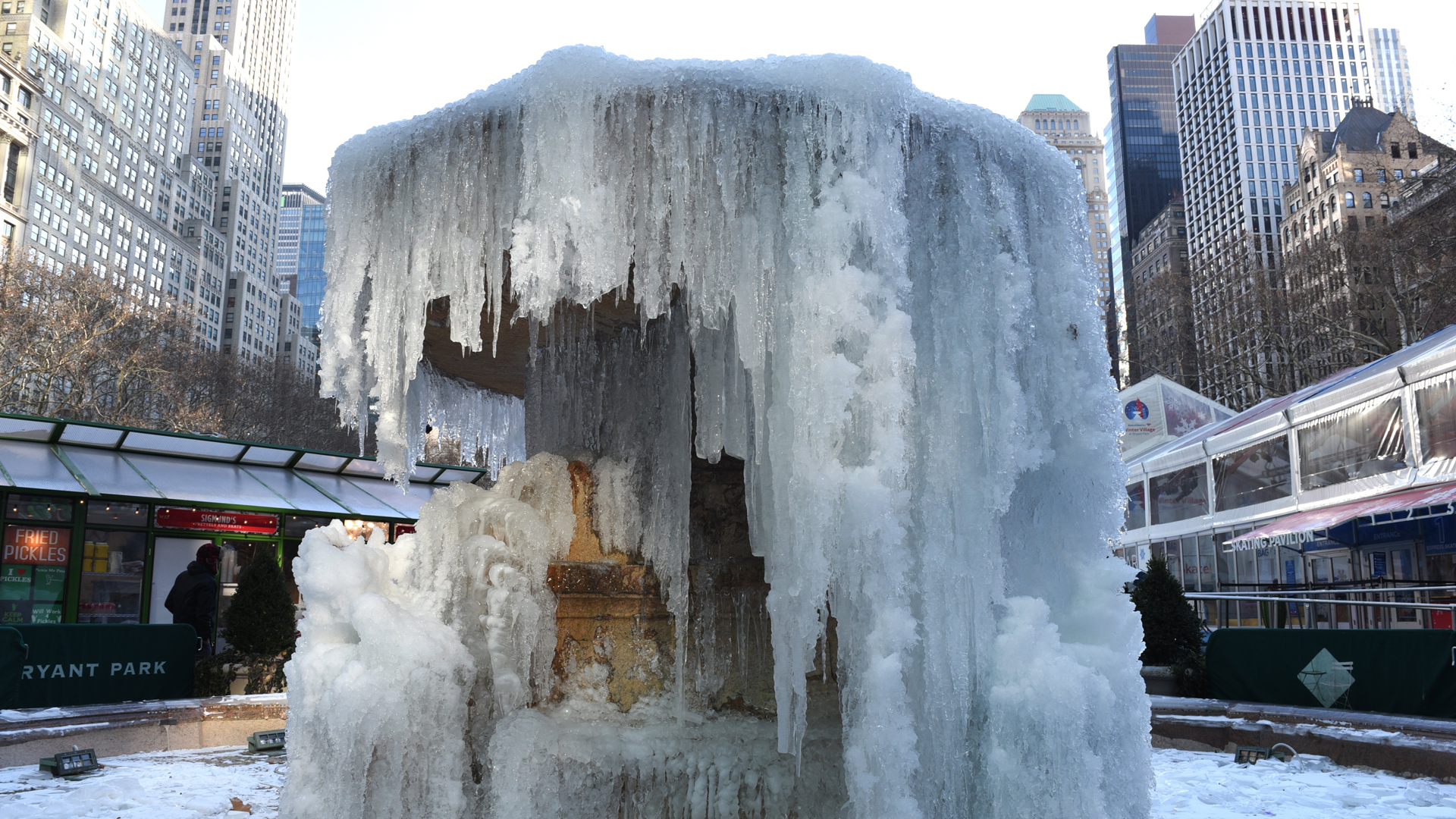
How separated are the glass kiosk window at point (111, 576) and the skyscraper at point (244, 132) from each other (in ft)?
304

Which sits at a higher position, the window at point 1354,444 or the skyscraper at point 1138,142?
the skyscraper at point 1138,142

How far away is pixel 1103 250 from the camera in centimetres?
16125

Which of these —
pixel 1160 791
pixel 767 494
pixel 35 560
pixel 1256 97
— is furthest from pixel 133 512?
pixel 1256 97

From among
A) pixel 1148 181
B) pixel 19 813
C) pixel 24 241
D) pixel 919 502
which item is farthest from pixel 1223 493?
pixel 1148 181

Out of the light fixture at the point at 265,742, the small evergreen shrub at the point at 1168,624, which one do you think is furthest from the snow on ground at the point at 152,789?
the small evergreen shrub at the point at 1168,624

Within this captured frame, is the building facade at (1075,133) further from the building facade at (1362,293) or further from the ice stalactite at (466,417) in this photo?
the ice stalactite at (466,417)

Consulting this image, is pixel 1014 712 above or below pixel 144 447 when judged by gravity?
below

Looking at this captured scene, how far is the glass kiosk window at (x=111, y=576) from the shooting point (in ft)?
45.5

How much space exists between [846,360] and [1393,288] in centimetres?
2911

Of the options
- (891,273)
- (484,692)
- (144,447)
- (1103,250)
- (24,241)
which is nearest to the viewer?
(891,273)

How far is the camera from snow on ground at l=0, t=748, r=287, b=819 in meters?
5.67

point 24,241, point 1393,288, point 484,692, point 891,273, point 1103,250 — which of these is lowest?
point 484,692

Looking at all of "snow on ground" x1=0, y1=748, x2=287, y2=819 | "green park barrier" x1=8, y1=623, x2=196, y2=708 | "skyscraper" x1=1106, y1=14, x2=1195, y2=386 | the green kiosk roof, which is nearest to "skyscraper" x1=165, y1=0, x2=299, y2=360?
the green kiosk roof

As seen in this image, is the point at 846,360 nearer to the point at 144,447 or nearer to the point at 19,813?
the point at 19,813
